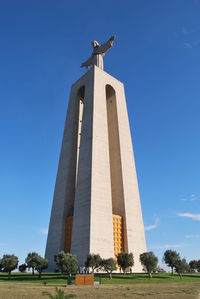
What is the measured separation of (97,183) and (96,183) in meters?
0.21

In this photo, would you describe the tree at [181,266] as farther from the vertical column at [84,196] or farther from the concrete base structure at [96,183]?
the vertical column at [84,196]

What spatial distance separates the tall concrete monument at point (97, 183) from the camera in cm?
3875

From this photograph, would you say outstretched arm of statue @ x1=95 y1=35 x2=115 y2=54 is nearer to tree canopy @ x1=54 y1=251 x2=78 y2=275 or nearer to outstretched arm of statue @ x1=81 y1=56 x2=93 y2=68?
outstretched arm of statue @ x1=81 y1=56 x2=93 y2=68

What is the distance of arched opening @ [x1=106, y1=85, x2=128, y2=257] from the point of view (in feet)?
137

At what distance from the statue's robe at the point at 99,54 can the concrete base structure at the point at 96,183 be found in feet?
15.7

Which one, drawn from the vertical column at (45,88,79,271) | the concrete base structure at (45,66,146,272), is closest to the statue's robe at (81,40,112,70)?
the concrete base structure at (45,66,146,272)

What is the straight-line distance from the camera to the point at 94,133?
44.9 m

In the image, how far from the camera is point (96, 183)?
134ft

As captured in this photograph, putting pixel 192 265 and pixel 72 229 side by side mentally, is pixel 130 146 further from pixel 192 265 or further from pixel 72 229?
pixel 192 265

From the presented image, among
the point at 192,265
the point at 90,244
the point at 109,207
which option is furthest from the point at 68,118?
the point at 192,265

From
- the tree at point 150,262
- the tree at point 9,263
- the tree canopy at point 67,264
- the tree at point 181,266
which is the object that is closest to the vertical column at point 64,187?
the tree at point 9,263

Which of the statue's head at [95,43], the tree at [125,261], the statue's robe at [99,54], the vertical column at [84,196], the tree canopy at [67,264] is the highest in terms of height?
the statue's head at [95,43]

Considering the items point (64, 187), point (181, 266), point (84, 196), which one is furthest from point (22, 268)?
point (181, 266)

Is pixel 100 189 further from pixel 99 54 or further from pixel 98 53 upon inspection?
pixel 98 53
